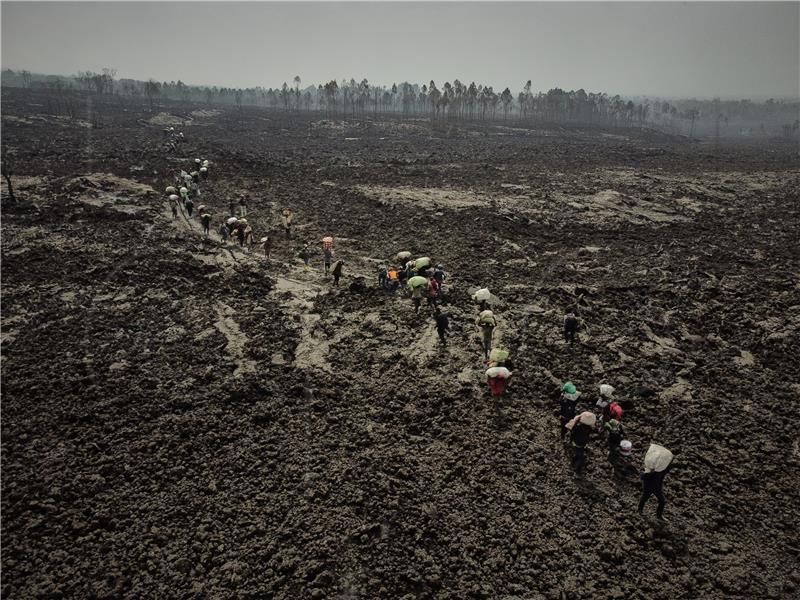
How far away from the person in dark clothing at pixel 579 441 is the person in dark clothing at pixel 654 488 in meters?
1.23

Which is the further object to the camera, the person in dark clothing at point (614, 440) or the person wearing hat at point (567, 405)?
the person wearing hat at point (567, 405)

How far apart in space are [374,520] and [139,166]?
39.4 meters

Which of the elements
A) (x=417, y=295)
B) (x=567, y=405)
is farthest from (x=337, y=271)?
(x=567, y=405)

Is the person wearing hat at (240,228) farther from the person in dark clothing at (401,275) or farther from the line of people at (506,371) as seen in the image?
the person in dark clothing at (401,275)

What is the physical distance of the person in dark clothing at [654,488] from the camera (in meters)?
8.09

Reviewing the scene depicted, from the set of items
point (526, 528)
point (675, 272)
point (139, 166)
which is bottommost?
point (526, 528)

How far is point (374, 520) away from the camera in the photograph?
326 inches

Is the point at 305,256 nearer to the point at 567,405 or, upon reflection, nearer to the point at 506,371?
the point at 506,371

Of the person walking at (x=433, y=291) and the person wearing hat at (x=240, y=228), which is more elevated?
the person wearing hat at (x=240, y=228)

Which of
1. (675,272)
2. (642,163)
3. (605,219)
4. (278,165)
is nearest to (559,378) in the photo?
(675,272)

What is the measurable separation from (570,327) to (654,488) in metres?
6.53

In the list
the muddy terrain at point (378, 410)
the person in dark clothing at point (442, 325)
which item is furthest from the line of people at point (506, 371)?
the muddy terrain at point (378, 410)

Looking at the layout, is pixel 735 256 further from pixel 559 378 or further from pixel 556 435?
pixel 556 435

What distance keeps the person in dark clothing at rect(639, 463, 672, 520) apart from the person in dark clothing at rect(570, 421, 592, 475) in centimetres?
123
